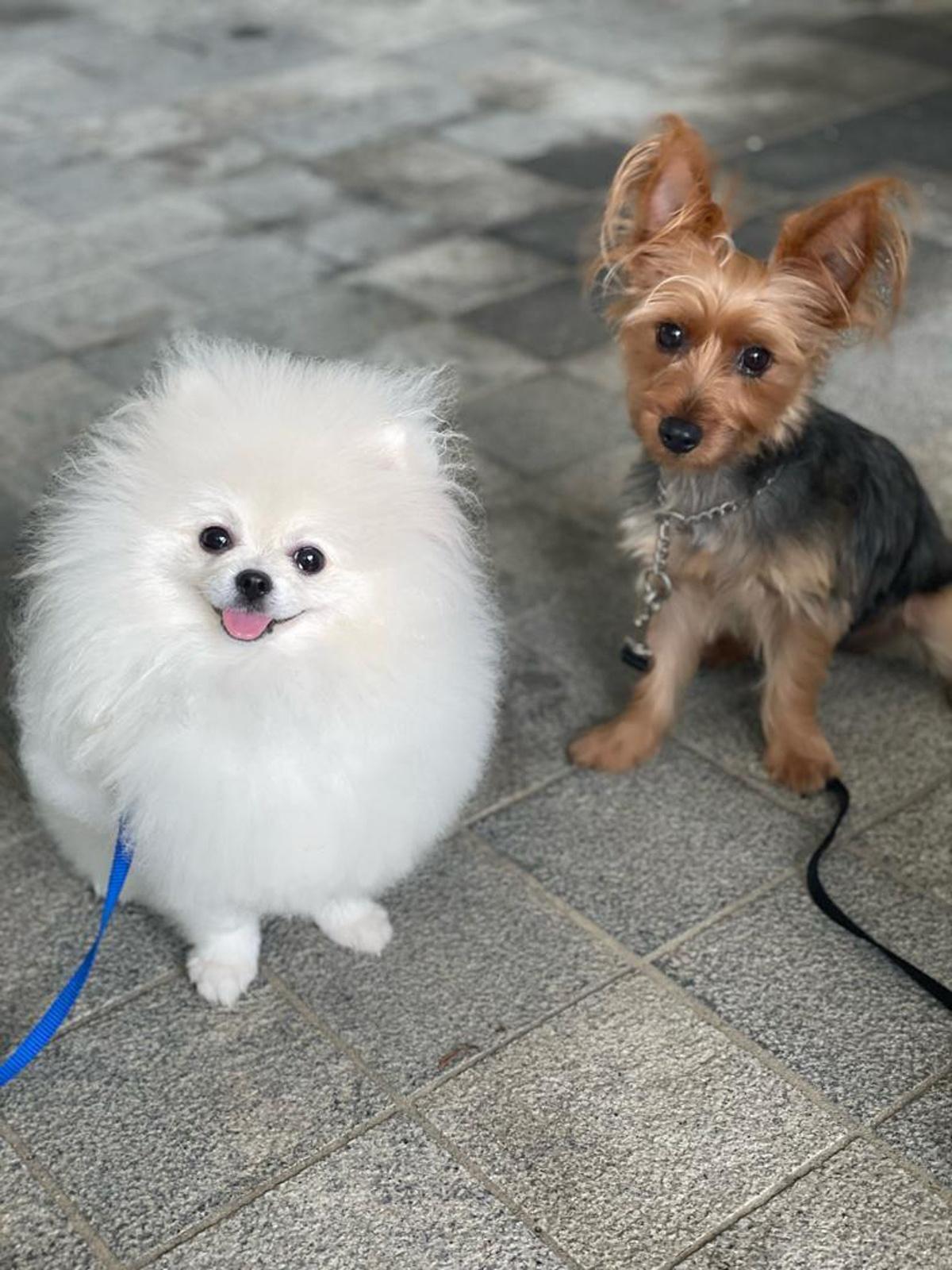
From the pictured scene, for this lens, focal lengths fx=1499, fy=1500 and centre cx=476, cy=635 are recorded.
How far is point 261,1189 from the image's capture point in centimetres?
243

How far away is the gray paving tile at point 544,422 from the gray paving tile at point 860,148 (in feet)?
6.84

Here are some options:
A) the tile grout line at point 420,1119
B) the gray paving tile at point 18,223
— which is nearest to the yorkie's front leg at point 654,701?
the tile grout line at point 420,1119

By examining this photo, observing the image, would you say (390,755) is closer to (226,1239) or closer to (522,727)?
(226,1239)

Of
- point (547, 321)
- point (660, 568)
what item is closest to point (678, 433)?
point (660, 568)

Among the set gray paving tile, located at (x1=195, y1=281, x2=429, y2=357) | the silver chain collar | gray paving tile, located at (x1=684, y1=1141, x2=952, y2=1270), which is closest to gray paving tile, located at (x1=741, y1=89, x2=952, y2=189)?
gray paving tile, located at (x1=195, y1=281, x2=429, y2=357)

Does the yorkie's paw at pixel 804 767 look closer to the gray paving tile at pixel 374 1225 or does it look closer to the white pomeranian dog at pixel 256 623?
the white pomeranian dog at pixel 256 623

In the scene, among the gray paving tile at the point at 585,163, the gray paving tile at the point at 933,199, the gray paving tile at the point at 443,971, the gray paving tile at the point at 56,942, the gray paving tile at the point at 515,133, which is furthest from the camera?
the gray paving tile at the point at 515,133

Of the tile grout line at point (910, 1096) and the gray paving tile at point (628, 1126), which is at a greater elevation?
the tile grout line at point (910, 1096)

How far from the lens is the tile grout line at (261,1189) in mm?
2322

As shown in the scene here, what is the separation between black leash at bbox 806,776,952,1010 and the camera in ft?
9.00

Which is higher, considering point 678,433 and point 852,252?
point 852,252

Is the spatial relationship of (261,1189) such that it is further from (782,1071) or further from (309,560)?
(309,560)

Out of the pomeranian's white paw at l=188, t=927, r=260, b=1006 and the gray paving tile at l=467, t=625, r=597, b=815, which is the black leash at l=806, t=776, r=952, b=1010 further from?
the pomeranian's white paw at l=188, t=927, r=260, b=1006

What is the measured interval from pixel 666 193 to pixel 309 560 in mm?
1171
